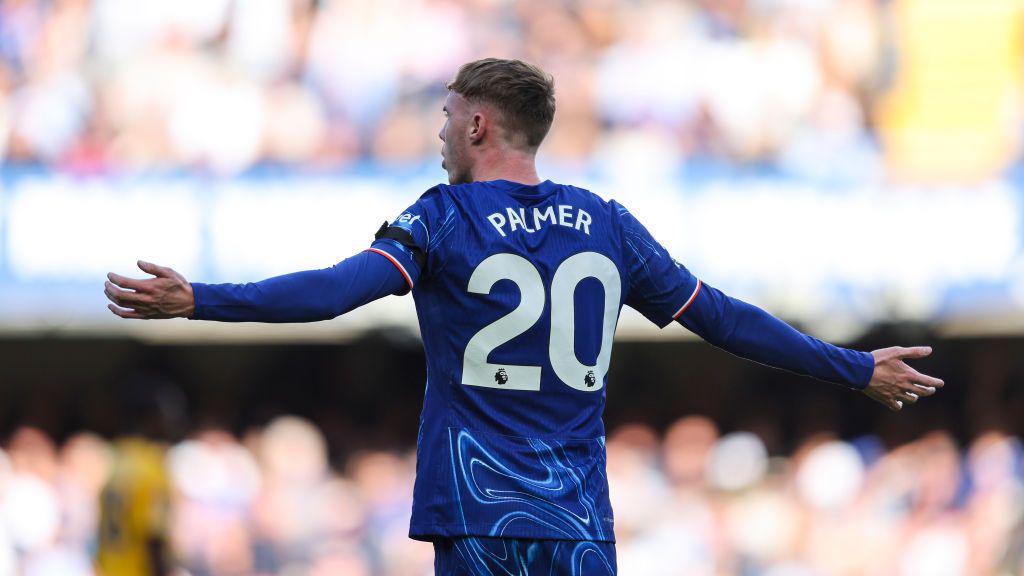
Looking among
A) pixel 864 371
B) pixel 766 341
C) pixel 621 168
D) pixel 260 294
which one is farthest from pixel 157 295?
pixel 621 168

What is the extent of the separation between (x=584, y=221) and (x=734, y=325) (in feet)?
1.50

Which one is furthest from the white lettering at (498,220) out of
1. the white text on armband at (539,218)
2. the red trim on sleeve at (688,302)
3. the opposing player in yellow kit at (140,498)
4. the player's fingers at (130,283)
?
the opposing player in yellow kit at (140,498)

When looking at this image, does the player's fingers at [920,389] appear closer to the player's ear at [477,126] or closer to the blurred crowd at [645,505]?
the player's ear at [477,126]

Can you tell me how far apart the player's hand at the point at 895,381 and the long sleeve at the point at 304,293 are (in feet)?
3.93

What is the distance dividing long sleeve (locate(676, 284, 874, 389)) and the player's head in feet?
1.86

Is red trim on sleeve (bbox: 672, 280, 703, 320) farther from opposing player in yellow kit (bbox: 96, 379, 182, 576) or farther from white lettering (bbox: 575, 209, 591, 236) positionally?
opposing player in yellow kit (bbox: 96, 379, 182, 576)

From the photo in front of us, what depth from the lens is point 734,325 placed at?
11.6 ft

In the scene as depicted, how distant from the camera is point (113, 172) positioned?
9531mm

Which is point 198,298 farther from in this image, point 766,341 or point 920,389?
point 920,389

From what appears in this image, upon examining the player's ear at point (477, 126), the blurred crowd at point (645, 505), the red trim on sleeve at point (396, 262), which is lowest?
the blurred crowd at point (645, 505)

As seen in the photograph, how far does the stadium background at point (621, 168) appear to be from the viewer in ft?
31.0

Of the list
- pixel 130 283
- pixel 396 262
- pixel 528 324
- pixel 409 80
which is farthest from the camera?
pixel 409 80

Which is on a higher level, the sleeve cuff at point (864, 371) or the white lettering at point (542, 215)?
the white lettering at point (542, 215)

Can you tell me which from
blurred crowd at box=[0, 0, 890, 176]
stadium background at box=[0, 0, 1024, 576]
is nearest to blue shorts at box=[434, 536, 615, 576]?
stadium background at box=[0, 0, 1024, 576]
